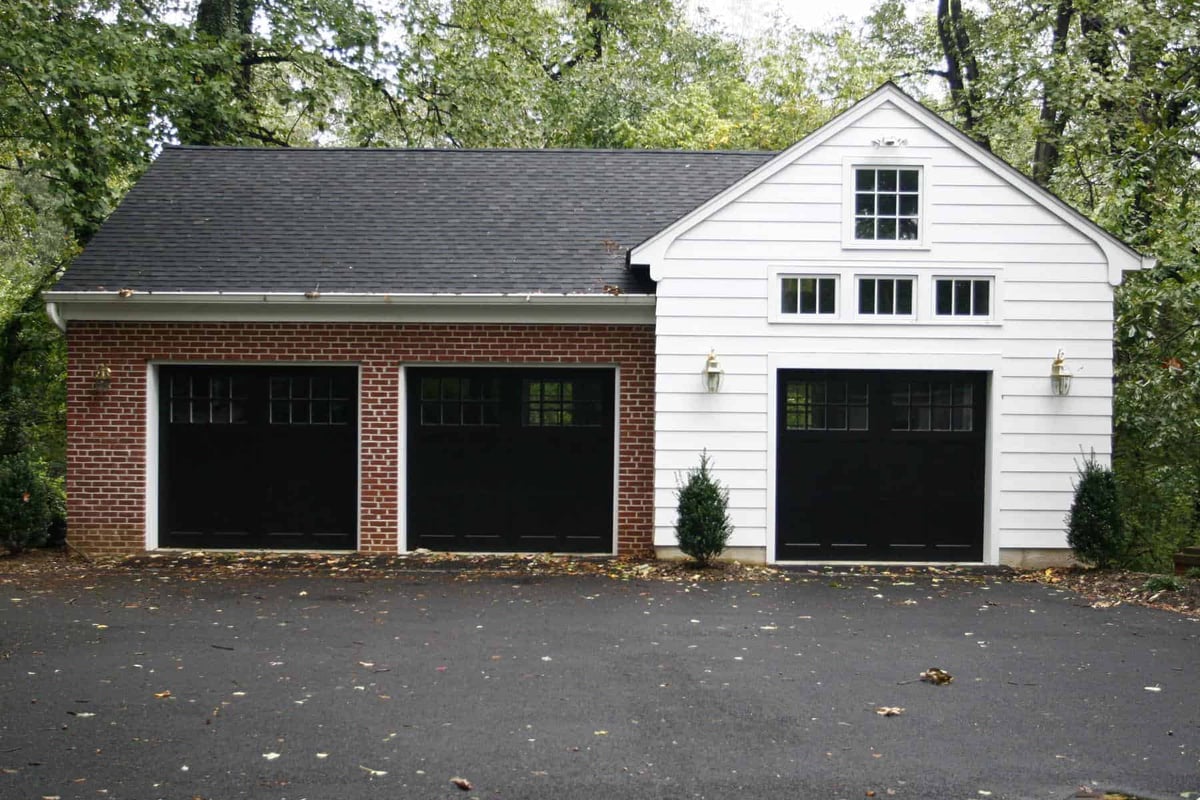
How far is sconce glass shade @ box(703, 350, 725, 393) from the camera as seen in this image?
1175 cm

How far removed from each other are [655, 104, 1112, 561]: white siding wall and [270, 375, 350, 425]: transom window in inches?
152

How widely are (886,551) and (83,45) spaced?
13758 millimetres

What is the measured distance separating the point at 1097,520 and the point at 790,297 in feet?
13.3

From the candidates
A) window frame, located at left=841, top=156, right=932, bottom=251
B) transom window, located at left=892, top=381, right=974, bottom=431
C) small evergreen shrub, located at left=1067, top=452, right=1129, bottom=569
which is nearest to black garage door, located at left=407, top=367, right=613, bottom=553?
window frame, located at left=841, top=156, right=932, bottom=251

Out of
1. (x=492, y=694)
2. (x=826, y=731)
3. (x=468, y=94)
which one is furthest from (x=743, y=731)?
(x=468, y=94)

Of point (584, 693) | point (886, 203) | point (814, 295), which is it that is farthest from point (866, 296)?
point (584, 693)

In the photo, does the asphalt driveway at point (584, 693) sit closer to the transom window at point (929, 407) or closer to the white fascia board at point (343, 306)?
the transom window at point (929, 407)

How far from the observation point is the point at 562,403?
12.7 m

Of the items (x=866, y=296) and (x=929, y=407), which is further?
(x=929, y=407)

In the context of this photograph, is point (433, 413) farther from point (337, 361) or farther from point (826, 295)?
point (826, 295)

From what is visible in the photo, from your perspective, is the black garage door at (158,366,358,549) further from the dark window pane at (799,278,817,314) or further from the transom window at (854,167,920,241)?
the transom window at (854,167,920,241)

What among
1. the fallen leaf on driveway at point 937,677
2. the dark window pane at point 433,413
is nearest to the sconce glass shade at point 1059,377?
the fallen leaf on driveway at point 937,677

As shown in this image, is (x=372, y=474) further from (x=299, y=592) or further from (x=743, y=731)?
(x=743, y=731)

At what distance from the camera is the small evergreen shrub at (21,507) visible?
12578 mm
